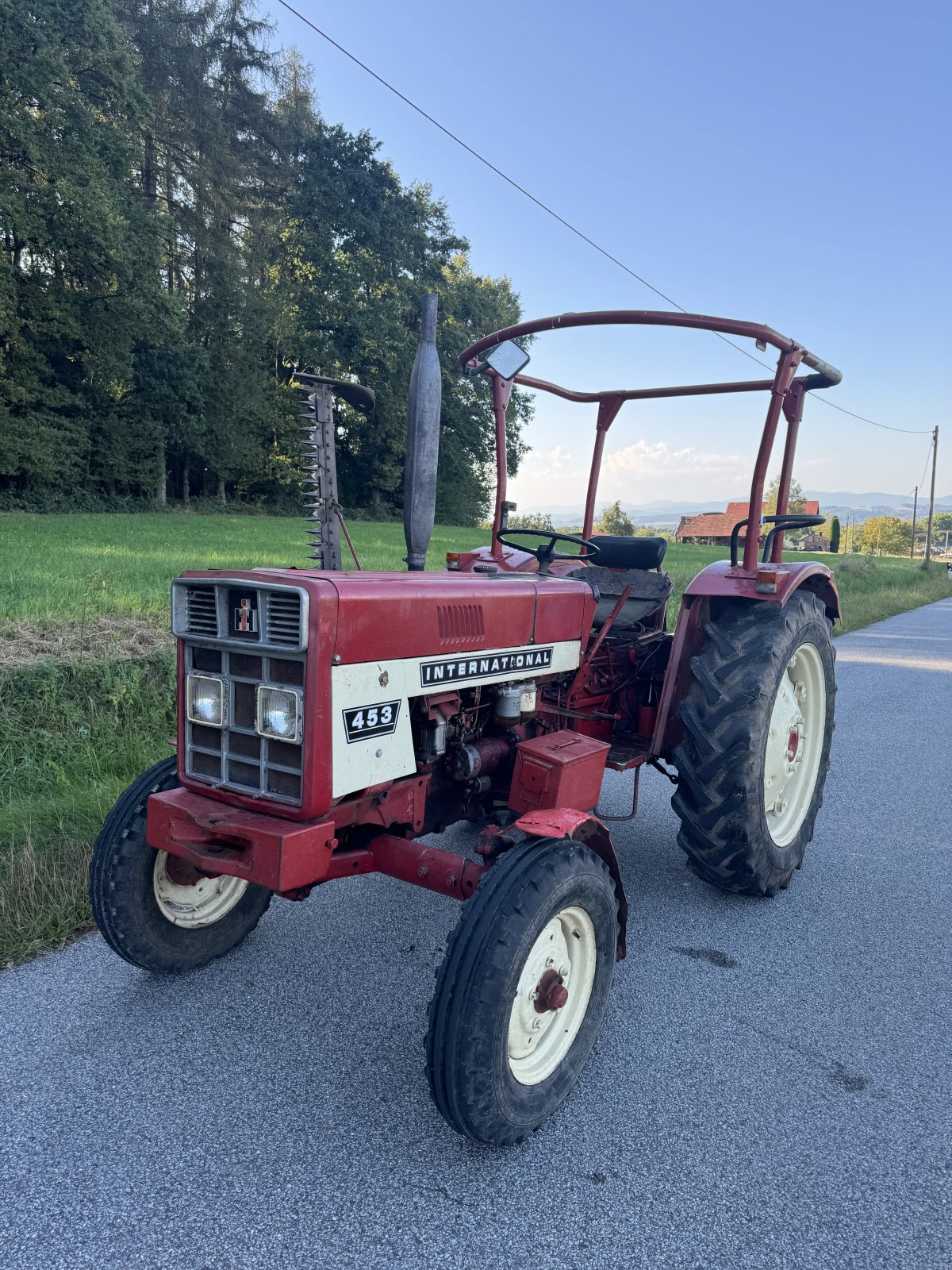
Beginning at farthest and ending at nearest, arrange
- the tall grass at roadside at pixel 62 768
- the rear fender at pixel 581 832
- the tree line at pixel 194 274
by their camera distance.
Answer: the tree line at pixel 194 274 < the tall grass at roadside at pixel 62 768 < the rear fender at pixel 581 832

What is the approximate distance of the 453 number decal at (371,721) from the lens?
1987 millimetres

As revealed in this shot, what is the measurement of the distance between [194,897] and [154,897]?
0.15m

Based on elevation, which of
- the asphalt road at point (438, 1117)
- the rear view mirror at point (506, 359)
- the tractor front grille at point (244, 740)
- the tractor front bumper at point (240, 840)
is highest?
the rear view mirror at point (506, 359)

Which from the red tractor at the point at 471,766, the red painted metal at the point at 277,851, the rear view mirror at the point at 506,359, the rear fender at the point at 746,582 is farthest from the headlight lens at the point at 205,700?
the rear fender at the point at 746,582

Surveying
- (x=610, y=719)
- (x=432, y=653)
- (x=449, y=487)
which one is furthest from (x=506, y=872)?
(x=449, y=487)

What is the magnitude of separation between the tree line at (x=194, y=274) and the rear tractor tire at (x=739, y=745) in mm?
19174

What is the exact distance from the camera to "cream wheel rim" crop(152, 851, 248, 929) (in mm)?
2352

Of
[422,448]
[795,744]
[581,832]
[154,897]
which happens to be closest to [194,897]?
[154,897]

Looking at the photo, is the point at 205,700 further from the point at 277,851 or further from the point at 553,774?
the point at 553,774

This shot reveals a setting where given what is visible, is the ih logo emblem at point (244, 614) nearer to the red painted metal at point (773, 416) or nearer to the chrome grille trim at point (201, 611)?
the chrome grille trim at point (201, 611)

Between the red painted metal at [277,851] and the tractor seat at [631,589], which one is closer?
the red painted metal at [277,851]

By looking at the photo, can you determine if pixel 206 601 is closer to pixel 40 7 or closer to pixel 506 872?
pixel 506 872

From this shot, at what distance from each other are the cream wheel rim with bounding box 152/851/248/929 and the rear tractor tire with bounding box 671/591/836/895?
1563mm

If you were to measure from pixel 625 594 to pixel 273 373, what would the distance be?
96.1ft
